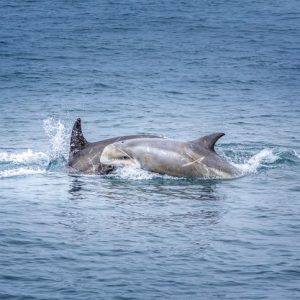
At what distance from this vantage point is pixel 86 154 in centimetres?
3591

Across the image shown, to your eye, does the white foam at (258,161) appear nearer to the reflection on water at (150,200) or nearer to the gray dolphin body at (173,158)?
the gray dolphin body at (173,158)

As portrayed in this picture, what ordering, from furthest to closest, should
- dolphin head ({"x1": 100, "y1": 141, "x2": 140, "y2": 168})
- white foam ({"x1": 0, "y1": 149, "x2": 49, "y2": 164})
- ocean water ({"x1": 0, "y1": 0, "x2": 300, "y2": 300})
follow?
white foam ({"x1": 0, "y1": 149, "x2": 49, "y2": 164})
dolphin head ({"x1": 100, "y1": 141, "x2": 140, "y2": 168})
ocean water ({"x1": 0, "y1": 0, "x2": 300, "y2": 300})

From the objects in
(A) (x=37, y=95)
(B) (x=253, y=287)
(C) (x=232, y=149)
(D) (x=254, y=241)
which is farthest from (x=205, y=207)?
(A) (x=37, y=95)

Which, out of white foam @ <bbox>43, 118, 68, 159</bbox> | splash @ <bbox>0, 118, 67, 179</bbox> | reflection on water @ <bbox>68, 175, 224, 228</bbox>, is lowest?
reflection on water @ <bbox>68, 175, 224, 228</bbox>

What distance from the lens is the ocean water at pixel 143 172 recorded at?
24797mm

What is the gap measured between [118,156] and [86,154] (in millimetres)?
1503

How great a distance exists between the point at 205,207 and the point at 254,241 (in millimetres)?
3679

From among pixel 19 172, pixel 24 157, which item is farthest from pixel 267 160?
pixel 19 172

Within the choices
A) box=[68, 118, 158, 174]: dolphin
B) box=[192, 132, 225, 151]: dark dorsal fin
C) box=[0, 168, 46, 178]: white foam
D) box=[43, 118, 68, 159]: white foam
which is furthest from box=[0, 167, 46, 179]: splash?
box=[192, 132, 225, 151]: dark dorsal fin

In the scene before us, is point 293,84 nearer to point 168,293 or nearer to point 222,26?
point 222,26

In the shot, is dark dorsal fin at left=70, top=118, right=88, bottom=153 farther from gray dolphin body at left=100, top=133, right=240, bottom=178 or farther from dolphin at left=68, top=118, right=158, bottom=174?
gray dolphin body at left=100, top=133, right=240, bottom=178

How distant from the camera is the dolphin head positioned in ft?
114

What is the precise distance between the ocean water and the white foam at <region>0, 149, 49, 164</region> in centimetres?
7

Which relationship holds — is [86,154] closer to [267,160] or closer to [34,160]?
[34,160]
